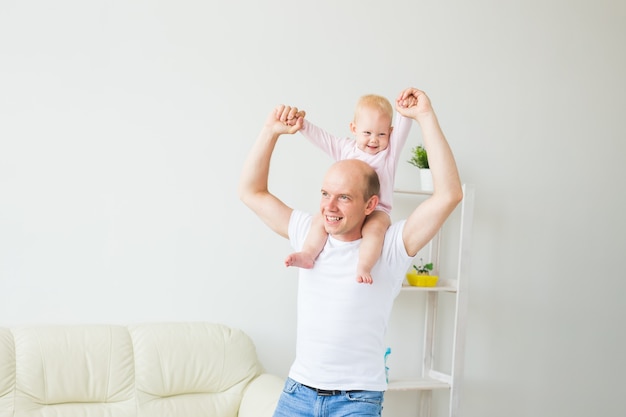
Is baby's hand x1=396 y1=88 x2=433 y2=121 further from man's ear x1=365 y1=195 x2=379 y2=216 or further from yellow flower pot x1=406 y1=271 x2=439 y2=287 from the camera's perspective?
yellow flower pot x1=406 y1=271 x2=439 y2=287

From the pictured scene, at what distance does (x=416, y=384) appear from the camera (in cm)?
374

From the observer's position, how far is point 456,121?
13.5 feet

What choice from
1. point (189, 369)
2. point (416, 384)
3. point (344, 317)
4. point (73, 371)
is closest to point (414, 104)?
point (344, 317)

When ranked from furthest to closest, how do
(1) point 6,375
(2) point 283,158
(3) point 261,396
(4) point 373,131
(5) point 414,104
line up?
(2) point 283,158 < (3) point 261,396 < (1) point 6,375 < (4) point 373,131 < (5) point 414,104

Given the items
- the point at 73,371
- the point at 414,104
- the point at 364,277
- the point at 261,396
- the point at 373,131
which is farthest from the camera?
the point at 261,396

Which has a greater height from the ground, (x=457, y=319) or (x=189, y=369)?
(x=457, y=319)

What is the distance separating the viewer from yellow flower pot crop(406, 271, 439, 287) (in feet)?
12.3

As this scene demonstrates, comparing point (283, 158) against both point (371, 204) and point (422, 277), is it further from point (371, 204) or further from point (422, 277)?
point (371, 204)

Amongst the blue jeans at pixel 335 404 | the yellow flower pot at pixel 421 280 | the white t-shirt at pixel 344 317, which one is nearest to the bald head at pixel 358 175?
the white t-shirt at pixel 344 317

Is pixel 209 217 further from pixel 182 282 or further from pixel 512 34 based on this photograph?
pixel 512 34

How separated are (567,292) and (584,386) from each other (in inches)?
23.0

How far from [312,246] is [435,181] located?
1.29 ft

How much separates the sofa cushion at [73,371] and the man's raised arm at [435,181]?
5.27ft

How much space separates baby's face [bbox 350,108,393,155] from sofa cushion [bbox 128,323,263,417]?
1.33m
